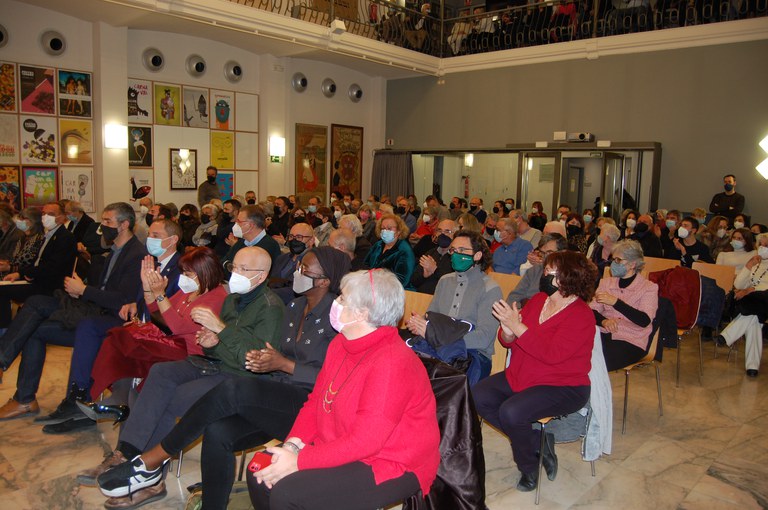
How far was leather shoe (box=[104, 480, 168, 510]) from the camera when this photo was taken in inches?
128

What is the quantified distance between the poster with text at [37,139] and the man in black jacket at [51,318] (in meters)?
6.98

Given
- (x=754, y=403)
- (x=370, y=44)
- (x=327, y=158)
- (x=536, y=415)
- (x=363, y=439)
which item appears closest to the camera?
(x=363, y=439)

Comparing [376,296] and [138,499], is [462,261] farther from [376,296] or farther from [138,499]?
[138,499]

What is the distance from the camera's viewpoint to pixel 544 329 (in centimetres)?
351

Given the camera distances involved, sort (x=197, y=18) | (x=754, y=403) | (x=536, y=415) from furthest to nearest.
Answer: (x=197, y=18), (x=754, y=403), (x=536, y=415)

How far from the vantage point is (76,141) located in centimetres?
1078

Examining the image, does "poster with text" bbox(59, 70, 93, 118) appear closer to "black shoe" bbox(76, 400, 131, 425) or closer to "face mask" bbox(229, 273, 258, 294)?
"black shoe" bbox(76, 400, 131, 425)

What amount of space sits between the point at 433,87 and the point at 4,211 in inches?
417

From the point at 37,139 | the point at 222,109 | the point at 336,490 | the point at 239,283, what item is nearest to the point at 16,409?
the point at 239,283

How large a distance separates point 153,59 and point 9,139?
294 centimetres

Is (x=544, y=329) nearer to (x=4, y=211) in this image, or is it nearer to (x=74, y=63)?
(x=4, y=211)

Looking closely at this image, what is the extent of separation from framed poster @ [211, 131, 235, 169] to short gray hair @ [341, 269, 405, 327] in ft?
36.7

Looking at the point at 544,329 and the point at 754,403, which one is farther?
the point at 754,403

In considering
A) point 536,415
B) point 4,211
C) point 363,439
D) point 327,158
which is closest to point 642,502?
point 536,415
